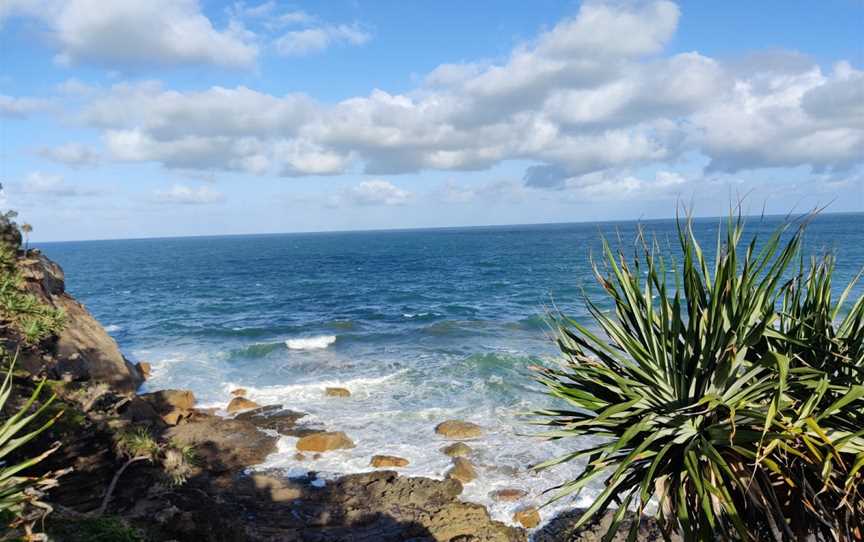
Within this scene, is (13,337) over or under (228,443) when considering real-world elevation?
over

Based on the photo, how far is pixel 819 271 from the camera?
5.59m

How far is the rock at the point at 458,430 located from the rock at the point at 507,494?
156 inches

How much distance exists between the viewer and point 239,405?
22.1 meters

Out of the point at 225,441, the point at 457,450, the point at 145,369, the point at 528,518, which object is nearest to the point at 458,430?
the point at 457,450

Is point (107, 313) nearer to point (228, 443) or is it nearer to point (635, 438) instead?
point (228, 443)

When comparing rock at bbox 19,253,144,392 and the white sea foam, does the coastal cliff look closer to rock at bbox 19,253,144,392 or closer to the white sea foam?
rock at bbox 19,253,144,392

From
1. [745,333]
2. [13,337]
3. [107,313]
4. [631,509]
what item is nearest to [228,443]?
[13,337]

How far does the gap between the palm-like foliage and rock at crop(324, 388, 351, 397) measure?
62.5 ft

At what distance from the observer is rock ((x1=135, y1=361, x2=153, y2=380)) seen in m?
26.5

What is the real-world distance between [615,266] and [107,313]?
50893mm

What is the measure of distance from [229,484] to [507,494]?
26.3 feet

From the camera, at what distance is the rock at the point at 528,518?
510 inches

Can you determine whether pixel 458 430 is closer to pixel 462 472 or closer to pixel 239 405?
pixel 462 472

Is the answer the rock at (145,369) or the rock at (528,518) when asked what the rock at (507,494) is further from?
the rock at (145,369)
